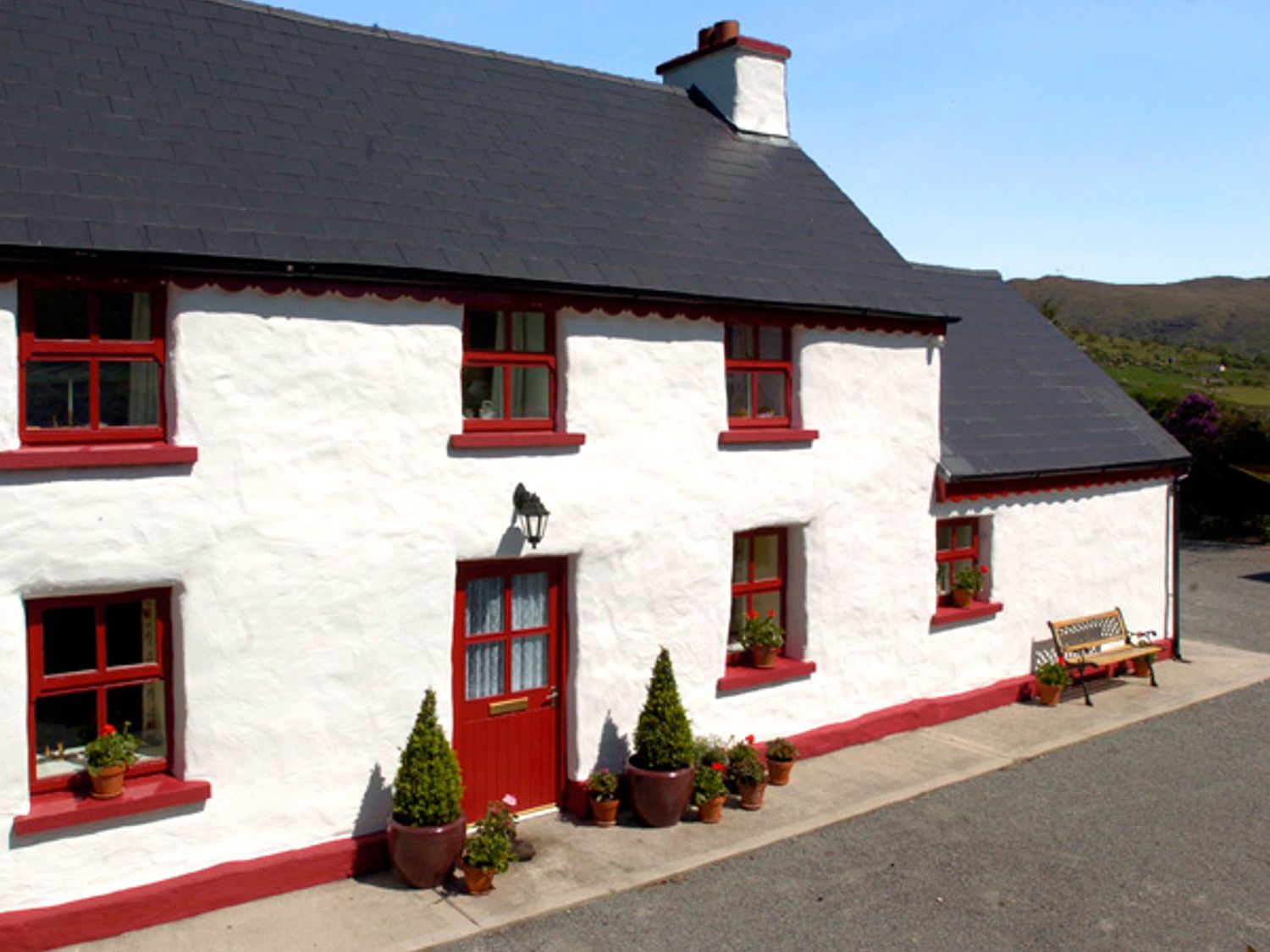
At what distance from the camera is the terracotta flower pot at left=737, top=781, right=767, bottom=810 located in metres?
9.56

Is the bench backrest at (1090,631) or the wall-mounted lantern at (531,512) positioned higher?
the wall-mounted lantern at (531,512)

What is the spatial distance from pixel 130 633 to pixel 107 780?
975mm

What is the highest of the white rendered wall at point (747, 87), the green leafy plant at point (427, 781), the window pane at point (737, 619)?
the white rendered wall at point (747, 87)

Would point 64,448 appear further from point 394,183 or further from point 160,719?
point 394,183

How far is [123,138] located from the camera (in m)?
8.09

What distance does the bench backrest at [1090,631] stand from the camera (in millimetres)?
13445

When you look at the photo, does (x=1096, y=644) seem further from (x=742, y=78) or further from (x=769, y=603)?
(x=742, y=78)

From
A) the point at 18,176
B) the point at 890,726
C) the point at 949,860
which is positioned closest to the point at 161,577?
the point at 18,176

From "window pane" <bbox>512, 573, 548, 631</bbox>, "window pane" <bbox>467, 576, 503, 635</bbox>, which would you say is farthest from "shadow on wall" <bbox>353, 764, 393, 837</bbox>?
"window pane" <bbox>512, 573, 548, 631</bbox>

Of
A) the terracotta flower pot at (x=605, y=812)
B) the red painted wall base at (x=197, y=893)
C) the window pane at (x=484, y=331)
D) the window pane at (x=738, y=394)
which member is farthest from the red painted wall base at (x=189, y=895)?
the window pane at (x=738, y=394)

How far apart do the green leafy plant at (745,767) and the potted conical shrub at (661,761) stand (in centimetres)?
53

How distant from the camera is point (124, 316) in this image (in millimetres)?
7465

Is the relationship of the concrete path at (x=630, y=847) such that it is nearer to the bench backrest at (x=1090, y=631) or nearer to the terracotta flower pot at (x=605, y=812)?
the terracotta flower pot at (x=605, y=812)

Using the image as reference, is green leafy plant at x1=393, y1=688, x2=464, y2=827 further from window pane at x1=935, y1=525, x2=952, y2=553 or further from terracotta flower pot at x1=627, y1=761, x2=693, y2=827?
window pane at x1=935, y1=525, x2=952, y2=553
